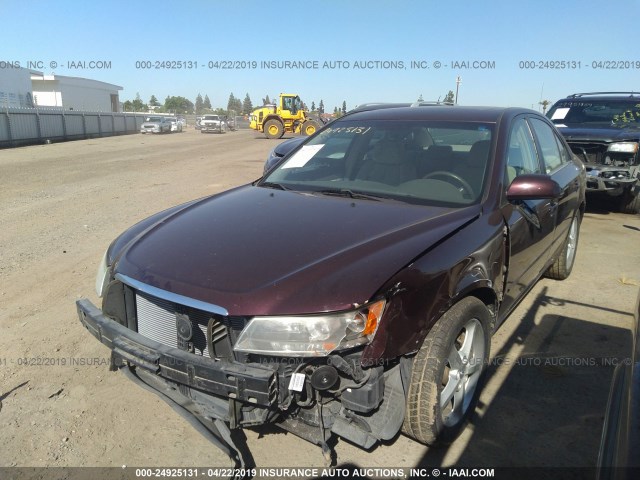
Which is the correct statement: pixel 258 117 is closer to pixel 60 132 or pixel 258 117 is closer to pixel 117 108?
pixel 60 132

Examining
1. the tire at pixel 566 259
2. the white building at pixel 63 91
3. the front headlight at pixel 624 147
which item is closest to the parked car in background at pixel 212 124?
the white building at pixel 63 91

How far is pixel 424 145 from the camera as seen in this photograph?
341 centimetres

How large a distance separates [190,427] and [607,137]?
25.2 ft

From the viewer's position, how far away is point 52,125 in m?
26.0

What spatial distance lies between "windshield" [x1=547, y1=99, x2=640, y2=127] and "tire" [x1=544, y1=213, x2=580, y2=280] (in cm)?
432

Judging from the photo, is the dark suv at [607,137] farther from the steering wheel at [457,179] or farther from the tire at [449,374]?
the tire at [449,374]

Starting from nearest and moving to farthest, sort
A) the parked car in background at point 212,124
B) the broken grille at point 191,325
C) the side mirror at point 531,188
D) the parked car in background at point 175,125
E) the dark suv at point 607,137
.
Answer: the broken grille at point 191,325 → the side mirror at point 531,188 → the dark suv at point 607,137 → the parked car in background at point 212,124 → the parked car in background at point 175,125

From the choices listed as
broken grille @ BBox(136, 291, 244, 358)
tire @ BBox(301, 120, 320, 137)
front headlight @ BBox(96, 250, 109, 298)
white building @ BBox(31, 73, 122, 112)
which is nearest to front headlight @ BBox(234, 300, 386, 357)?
broken grille @ BBox(136, 291, 244, 358)

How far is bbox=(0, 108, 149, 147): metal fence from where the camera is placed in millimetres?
22203

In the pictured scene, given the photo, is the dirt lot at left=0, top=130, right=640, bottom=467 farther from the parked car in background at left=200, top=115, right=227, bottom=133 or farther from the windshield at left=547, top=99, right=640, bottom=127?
the parked car in background at left=200, top=115, right=227, bottom=133

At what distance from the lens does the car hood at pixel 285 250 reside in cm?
202

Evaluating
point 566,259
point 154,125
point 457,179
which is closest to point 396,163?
point 457,179

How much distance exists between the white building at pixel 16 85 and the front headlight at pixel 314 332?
44919 millimetres

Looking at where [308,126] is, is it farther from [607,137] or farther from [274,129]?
[607,137]
